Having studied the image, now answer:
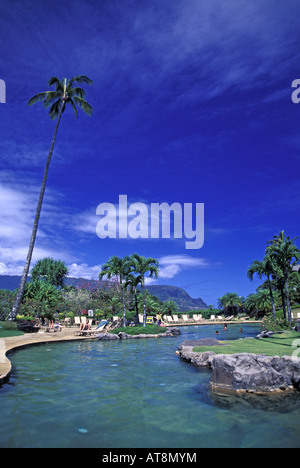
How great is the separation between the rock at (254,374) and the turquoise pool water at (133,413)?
1.80 ft

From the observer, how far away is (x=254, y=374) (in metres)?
7.74

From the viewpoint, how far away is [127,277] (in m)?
28.8

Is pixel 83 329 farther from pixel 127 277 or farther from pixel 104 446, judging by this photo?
pixel 104 446


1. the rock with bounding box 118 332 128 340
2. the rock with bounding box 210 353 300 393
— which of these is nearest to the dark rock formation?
the rock with bounding box 210 353 300 393

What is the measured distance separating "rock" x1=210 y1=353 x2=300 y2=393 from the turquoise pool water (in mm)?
549

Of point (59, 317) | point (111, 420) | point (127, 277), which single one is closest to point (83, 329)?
point (127, 277)

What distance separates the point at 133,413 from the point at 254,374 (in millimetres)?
3429

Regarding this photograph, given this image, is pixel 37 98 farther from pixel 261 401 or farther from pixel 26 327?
pixel 261 401

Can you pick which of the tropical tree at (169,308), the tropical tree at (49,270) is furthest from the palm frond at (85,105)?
the tropical tree at (169,308)

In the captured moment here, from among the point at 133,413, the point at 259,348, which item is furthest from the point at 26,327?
the point at 133,413

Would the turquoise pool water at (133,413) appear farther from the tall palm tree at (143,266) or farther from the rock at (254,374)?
the tall palm tree at (143,266)

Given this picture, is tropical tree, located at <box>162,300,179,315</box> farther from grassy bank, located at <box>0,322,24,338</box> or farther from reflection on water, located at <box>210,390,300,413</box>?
reflection on water, located at <box>210,390,300,413</box>
